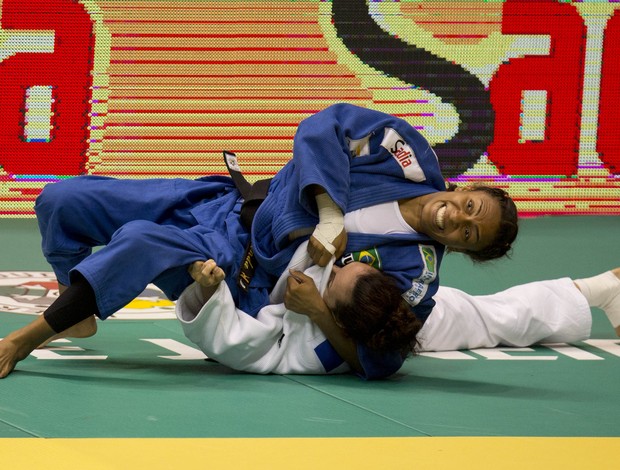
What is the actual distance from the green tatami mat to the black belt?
0.33 meters

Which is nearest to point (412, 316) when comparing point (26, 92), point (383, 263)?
point (383, 263)

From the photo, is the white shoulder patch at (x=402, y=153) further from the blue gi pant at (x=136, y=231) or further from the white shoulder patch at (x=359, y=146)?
the blue gi pant at (x=136, y=231)

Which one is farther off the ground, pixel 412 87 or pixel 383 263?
pixel 412 87

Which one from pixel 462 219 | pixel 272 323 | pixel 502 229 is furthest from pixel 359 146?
pixel 272 323

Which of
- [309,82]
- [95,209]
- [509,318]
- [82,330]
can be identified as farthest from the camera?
[309,82]

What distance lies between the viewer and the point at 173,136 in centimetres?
636

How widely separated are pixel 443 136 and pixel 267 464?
431 centimetres

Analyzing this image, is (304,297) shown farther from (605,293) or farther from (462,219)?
(605,293)

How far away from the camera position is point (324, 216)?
3.26 m

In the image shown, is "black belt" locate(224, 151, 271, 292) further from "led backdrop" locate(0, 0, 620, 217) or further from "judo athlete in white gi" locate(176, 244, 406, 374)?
"led backdrop" locate(0, 0, 620, 217)

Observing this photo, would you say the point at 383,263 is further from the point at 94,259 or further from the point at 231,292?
the point at 94,259

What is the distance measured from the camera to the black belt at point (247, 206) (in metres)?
3.36

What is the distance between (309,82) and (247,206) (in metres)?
3.05

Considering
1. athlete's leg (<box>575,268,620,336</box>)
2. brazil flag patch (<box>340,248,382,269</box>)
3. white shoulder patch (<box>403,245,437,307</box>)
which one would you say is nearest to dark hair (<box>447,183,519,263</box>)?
white shoulder patch (<box>403,245,437,307</box>)
